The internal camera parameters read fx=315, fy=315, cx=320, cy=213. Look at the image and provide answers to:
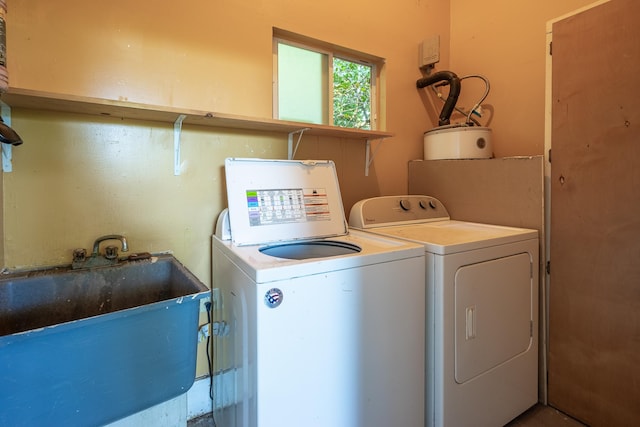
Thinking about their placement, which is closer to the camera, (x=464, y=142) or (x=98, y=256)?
(x=98, y=256)

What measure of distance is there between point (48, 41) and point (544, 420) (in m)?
2.95

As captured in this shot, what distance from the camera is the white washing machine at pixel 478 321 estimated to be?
4.34 feet

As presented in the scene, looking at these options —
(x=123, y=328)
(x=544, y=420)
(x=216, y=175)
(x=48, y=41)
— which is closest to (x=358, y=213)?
(x=216, y=175)

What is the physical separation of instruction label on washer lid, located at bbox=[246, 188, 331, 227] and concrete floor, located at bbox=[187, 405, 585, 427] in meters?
1.08

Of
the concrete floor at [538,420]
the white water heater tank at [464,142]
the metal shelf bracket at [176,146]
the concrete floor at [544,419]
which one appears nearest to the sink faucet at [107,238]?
the metal shelf bracket at [176,146]

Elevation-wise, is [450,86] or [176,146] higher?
[450,86]

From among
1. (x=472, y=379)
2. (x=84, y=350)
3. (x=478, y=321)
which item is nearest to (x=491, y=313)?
(x=478, y=321)

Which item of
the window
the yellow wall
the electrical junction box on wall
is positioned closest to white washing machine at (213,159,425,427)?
the window

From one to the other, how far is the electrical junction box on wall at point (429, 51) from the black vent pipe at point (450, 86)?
12cm

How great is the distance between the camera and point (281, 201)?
164cm

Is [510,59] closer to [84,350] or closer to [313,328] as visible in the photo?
[313,328]

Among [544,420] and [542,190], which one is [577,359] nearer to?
[544,420]

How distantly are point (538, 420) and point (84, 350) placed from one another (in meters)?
2.09

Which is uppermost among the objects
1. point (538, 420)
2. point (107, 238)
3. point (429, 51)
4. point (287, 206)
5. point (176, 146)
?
point (429, 51)
